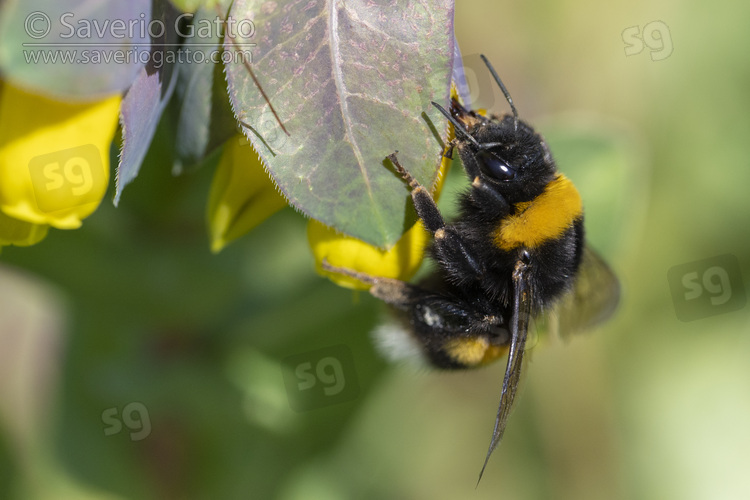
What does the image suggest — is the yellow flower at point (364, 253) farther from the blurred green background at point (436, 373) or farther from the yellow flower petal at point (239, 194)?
the blurred green background at point (436, 373)

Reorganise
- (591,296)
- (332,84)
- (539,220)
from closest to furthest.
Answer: (332,84), (539,220), (591,296)

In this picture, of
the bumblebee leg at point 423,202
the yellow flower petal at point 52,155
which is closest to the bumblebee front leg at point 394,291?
the bumblebee leg at point 423,202

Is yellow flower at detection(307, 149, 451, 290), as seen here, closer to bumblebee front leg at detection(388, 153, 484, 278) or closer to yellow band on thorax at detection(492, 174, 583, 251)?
bumblebee front leg at detection(388, 153, 484, 278)

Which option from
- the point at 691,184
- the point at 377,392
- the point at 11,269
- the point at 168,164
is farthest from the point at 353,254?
the point at 691,184

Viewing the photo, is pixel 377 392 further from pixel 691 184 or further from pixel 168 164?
pixel 691 184

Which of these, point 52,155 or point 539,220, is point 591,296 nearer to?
point 539,220

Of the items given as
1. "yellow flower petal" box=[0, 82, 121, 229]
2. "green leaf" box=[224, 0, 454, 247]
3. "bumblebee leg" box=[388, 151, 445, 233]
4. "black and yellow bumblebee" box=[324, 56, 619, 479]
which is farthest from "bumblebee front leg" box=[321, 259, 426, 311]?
"yellow flower petal" box=[0, 82, 121, 229]

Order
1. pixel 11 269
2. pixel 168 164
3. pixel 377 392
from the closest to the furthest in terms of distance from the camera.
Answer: pixel 168 164 → pixel 11 269 → pixel 377 392

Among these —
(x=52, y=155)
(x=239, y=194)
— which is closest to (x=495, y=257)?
(x=239, y=194)
